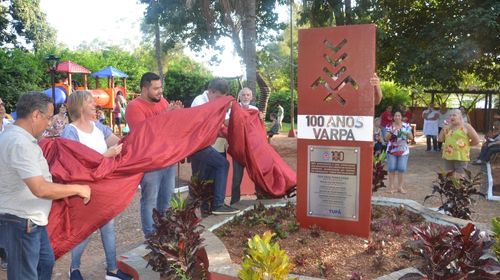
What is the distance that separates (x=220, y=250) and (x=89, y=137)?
5.15 feet

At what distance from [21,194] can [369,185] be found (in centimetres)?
287

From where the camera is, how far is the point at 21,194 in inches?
123

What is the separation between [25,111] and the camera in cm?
316

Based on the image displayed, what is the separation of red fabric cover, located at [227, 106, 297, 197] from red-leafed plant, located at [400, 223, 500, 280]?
2892 mm

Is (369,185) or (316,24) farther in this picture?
(316,24)

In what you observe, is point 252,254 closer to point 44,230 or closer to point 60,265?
point 44,230

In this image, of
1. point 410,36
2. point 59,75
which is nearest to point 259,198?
point 410,36

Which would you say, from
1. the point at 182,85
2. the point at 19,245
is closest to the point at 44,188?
the point at 19,245

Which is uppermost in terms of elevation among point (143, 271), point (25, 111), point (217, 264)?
point (25, 111)

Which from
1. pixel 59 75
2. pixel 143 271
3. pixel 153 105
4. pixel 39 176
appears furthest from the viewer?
pixel 59 75

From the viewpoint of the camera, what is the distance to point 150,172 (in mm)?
4535

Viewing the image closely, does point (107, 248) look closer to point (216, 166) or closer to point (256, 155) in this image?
point (216, 166)

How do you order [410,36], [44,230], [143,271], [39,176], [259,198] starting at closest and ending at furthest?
[39,176] < [44,230] < [143,271] < [259,198] < [410,36]

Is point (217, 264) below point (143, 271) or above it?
above
